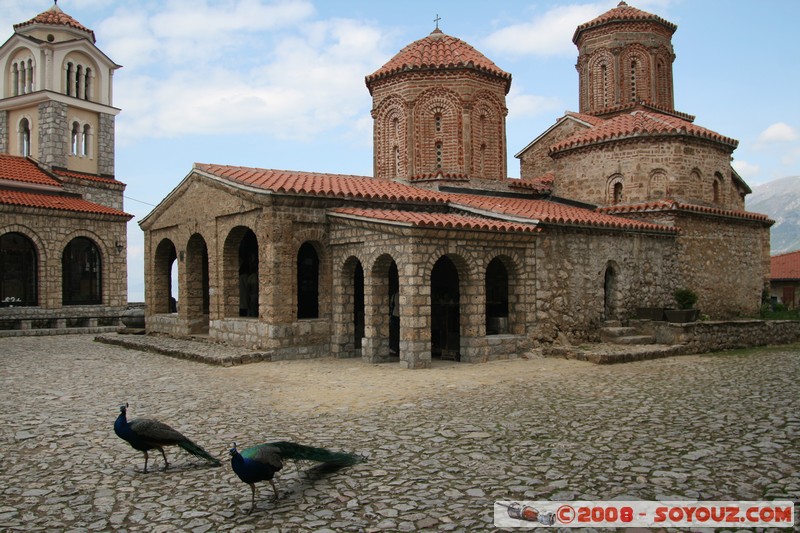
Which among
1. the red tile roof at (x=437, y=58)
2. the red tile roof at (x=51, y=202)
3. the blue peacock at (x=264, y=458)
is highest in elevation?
the red tile roof at (x=437, y=58)

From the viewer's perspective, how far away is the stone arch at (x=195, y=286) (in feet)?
57.1

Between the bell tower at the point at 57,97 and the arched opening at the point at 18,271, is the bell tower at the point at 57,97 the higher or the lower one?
the higher one

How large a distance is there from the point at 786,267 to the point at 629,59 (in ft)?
64.3

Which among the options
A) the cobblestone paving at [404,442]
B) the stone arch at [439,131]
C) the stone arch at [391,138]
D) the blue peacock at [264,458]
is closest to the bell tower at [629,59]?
the stone arch at [439,131]

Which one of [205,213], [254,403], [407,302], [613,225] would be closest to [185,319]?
[205,213]

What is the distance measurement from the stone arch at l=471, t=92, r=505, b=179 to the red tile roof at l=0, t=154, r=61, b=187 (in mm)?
16502

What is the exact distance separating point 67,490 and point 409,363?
7313 millimetres

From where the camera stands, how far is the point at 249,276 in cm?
1805

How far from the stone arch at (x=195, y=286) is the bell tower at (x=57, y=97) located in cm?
1283

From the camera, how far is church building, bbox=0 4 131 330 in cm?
2202

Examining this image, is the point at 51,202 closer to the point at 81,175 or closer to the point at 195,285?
the point at 81,175

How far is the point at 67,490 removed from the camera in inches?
219

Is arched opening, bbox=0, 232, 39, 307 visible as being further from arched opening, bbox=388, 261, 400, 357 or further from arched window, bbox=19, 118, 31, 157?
arched opening, bbox=388, 261, 400, 357

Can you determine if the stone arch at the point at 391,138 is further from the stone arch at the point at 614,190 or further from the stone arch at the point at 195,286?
the stone arch at the point at 614,190
